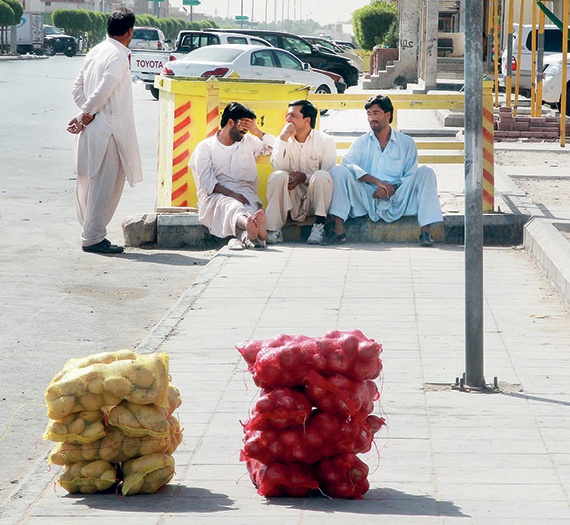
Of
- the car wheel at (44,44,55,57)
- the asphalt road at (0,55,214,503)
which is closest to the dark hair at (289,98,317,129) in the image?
the asphalt road at (0,55,214,503)

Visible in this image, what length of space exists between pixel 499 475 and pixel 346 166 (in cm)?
607

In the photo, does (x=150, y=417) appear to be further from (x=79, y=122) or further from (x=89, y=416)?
(x=79, y=122)

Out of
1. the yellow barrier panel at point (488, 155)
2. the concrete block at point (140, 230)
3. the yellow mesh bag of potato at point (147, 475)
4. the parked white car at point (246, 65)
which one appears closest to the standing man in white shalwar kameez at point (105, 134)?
the concrete block at point (140, 230)

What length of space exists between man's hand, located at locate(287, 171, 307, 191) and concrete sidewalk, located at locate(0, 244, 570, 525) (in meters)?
0.68

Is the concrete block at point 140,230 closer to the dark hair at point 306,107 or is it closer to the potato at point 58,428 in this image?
the dark hair at point 306,107

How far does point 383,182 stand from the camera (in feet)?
33.7

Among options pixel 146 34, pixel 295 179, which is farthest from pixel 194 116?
pixel 146 34

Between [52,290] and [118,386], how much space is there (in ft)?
14.9

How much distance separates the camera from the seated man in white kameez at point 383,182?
403 inches

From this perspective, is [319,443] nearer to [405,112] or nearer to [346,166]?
[346,166]

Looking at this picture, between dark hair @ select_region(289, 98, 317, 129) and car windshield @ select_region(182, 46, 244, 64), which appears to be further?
car windshield @ select_region(182, 46, 244, 64)

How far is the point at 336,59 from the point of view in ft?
122

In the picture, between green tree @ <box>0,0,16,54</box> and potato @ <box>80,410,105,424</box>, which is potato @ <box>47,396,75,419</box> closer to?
potato @ <box>80,410,105,424</box>

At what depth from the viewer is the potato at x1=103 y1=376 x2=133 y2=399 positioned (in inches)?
172
